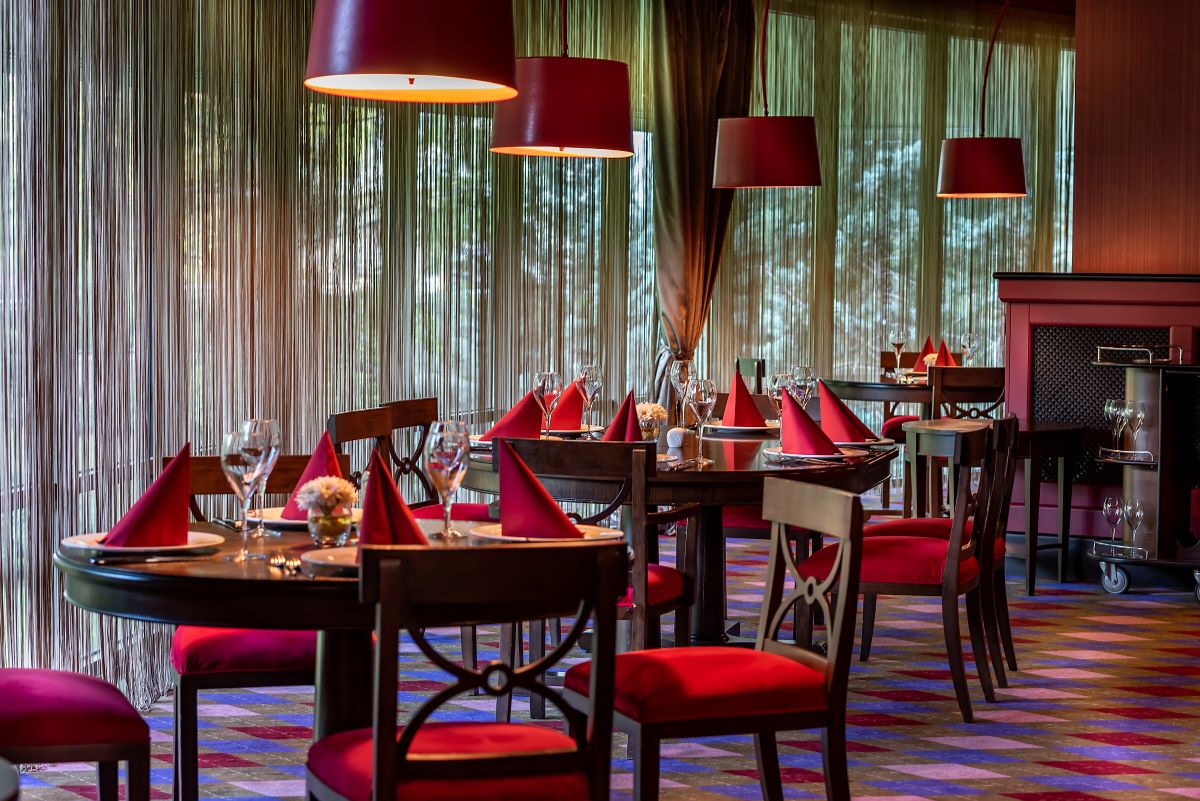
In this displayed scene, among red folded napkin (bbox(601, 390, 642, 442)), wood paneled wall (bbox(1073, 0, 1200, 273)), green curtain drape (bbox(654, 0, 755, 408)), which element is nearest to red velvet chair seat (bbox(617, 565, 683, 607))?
red folded napkin (bbox(601, 390, 642, 442))

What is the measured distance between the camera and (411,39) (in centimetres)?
298

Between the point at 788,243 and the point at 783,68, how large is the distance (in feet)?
3.67

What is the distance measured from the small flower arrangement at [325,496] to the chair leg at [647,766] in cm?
74

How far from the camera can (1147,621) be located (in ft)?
20.1

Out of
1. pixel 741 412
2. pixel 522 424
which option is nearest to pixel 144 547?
pixel 522 424

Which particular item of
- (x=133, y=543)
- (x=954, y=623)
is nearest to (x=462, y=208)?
(x=954, y=623)

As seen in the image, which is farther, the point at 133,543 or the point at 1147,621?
the point at 1147,621

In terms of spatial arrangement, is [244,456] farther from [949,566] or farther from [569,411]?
[949,566]

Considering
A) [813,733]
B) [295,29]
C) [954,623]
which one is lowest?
[813,733]

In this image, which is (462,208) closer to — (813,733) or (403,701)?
(403,701)

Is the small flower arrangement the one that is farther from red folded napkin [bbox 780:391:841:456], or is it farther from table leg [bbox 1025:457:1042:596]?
table leg [bbox 1025:457:1042:596]

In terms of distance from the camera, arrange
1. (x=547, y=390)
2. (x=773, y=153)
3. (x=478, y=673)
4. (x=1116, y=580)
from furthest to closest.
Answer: (x=1116, y=580) < (x=773, y=153) < (x=547, y=390) < (x=478, y=673)

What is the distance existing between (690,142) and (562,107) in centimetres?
385

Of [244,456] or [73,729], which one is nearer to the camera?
[73,729]
